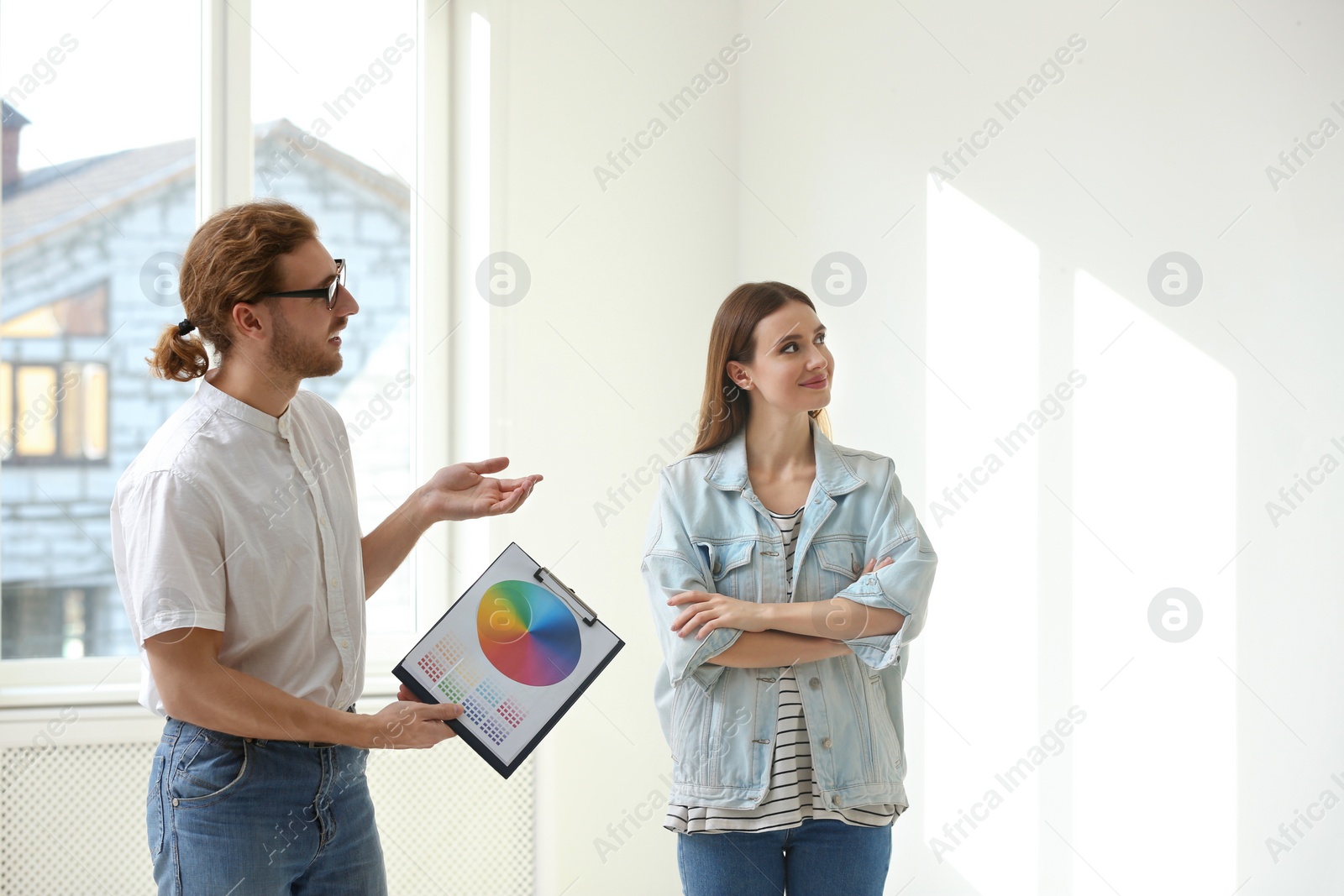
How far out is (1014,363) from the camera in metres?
2.48

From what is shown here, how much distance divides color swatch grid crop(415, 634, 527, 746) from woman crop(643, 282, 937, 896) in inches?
11.0

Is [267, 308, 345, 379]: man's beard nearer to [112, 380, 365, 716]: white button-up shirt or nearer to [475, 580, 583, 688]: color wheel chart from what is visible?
[112, 380, 365, 716]: white button-up shirt

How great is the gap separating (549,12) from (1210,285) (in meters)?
2.15

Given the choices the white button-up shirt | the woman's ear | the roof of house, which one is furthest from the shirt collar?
the roof of house

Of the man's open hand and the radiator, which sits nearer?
the man's open hand

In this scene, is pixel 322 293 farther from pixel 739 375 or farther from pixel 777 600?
pixel 777 600

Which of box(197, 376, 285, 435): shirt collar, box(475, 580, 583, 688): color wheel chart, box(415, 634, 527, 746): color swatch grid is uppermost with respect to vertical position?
box(197, 376, 285, 435): shirt collar

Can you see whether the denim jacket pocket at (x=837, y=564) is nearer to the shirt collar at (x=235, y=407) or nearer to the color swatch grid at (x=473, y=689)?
the color swatch grid at (x=473, y=689)

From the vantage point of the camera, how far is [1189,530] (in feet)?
6.78

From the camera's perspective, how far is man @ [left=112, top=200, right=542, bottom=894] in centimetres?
140

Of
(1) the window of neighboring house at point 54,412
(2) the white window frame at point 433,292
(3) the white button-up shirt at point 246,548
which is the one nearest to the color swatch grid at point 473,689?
(3) the white button-up shirt at point 246,548

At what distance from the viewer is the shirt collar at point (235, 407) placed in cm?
154

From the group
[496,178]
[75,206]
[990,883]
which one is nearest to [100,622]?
[75,206]

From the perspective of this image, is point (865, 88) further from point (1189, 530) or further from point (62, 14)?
point (62, 14)
